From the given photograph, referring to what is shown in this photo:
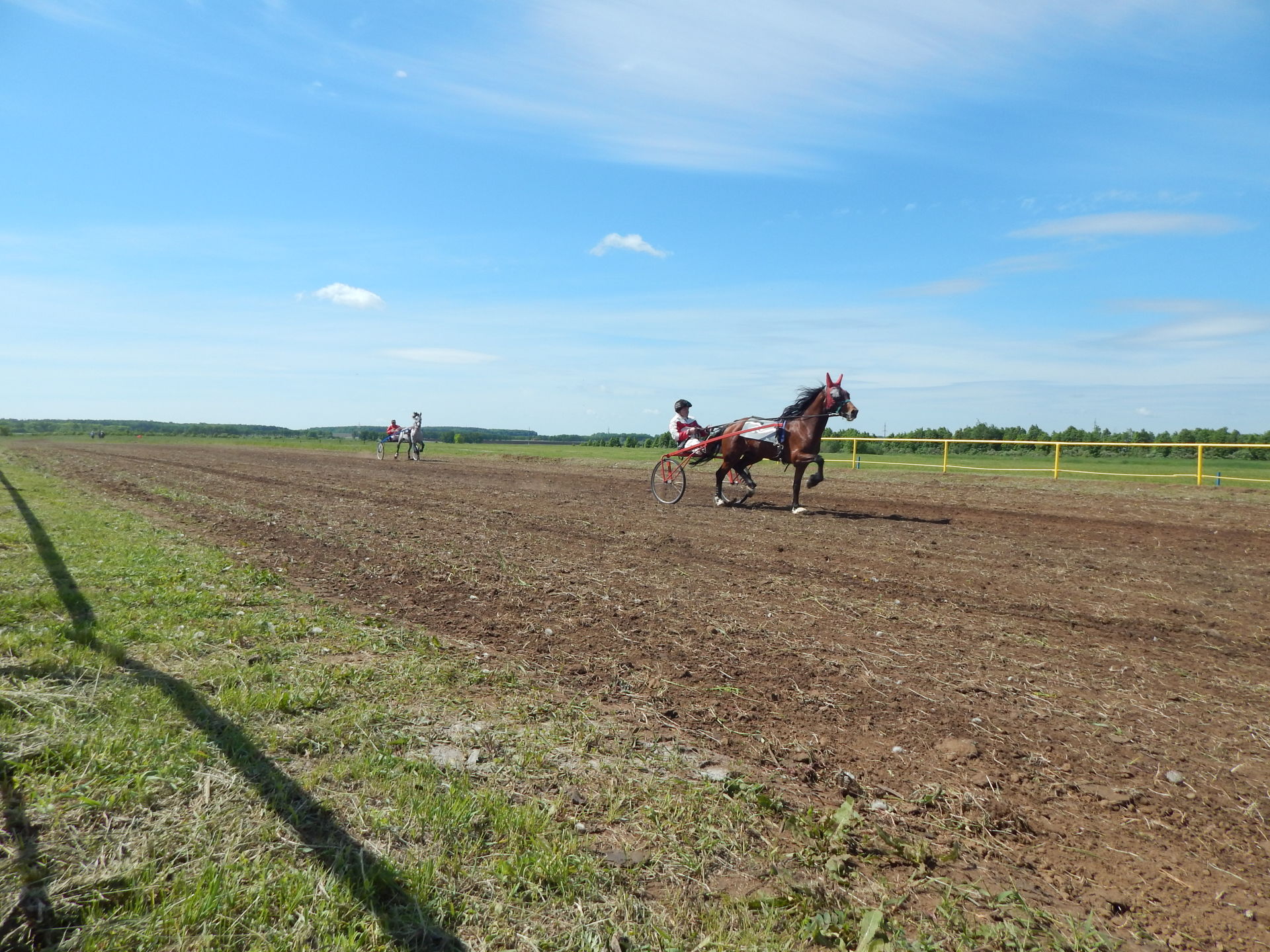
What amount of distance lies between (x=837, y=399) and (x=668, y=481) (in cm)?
476

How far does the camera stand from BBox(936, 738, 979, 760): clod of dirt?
431cm

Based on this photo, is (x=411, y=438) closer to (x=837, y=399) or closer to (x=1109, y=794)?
(x=837, y=399)

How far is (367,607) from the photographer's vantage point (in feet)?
24.3

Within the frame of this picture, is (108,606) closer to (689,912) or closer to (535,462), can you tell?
(689,912)

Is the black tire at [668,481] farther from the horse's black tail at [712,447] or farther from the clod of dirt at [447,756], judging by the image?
the clod of dirt at [447,756]

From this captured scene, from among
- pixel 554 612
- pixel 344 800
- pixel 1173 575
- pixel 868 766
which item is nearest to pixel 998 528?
pixel 1173 575

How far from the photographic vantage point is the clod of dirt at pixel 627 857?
319 cm

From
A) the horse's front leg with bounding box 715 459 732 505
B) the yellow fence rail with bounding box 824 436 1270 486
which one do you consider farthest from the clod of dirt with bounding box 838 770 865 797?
the yellow fence rail with bounding box 824 436 1270 486

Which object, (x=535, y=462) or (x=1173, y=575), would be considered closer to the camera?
(x=1173, y=575)

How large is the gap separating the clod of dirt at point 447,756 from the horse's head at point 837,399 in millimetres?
11993

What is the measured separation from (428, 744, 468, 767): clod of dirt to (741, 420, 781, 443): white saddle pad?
1233cm

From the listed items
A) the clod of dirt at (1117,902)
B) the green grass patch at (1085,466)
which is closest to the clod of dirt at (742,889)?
the clod of dirt at (1117,902)

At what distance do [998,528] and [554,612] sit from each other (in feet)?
31.5

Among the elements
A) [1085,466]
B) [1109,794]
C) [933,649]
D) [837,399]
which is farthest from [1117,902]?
[1085,466]
